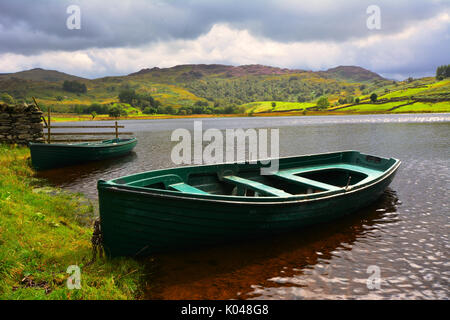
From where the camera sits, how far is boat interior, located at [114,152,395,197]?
9.01 meters

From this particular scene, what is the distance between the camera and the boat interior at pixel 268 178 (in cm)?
901

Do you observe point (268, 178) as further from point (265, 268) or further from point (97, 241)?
point (97, 241)

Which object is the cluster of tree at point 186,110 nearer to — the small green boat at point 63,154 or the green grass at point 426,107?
the green grass at point 426,107

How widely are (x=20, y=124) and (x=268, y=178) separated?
20386 millimetres

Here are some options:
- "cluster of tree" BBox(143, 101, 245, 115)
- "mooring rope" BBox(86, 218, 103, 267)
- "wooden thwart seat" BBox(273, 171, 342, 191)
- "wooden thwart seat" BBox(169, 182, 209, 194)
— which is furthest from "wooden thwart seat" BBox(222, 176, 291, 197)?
"cluster of tree" BBox(143, 101, 245, 115)

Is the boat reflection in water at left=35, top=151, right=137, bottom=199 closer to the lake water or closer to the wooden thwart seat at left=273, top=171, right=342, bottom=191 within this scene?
the lake water

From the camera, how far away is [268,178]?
12039 mm

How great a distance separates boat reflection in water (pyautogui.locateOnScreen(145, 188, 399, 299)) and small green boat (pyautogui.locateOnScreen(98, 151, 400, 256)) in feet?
1.26

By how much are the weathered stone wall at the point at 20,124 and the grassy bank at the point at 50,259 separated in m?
14.2

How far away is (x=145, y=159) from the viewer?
84.7ft

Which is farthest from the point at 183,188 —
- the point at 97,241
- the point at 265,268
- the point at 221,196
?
the point at 265,268
